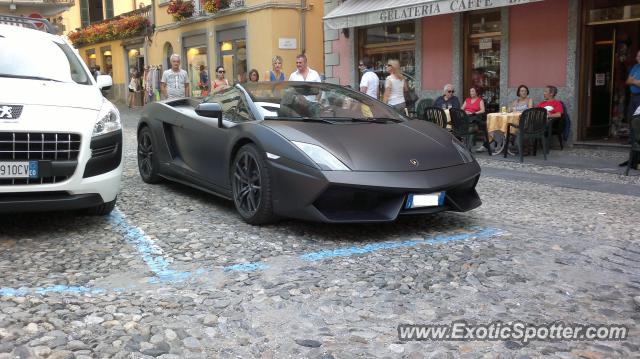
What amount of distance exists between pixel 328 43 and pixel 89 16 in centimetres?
2085

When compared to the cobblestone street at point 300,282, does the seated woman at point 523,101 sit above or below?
above

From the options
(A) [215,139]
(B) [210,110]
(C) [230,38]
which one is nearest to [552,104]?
(A) [215,139]

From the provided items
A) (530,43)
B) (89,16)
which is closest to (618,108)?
(530,43)

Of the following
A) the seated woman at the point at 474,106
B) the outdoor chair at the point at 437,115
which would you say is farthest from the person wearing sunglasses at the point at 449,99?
the outdoor chair at the point at 437,115

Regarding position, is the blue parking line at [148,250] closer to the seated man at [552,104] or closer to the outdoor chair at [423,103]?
the seated man at [552,104]

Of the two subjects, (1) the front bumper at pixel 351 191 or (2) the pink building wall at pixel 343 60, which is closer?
(1) the front bumper at pixel 351 191

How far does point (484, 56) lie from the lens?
1308 centimetres

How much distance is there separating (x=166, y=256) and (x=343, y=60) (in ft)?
42.7

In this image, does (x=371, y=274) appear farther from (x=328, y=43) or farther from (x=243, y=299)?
(x=328, y=43)

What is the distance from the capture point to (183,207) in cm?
613

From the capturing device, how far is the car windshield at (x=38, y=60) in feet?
18.0

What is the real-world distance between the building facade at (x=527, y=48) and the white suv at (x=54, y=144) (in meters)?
7.99

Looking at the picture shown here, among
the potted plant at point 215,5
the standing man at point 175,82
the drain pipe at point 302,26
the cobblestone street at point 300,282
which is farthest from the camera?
the potted plant at point 215,5

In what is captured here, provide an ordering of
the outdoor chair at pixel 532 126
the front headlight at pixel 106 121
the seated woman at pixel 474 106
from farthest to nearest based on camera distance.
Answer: the seated woman at pixel 474 106, the outdoor chair at pixel 532 126, the front headlight at pixel 106 121
